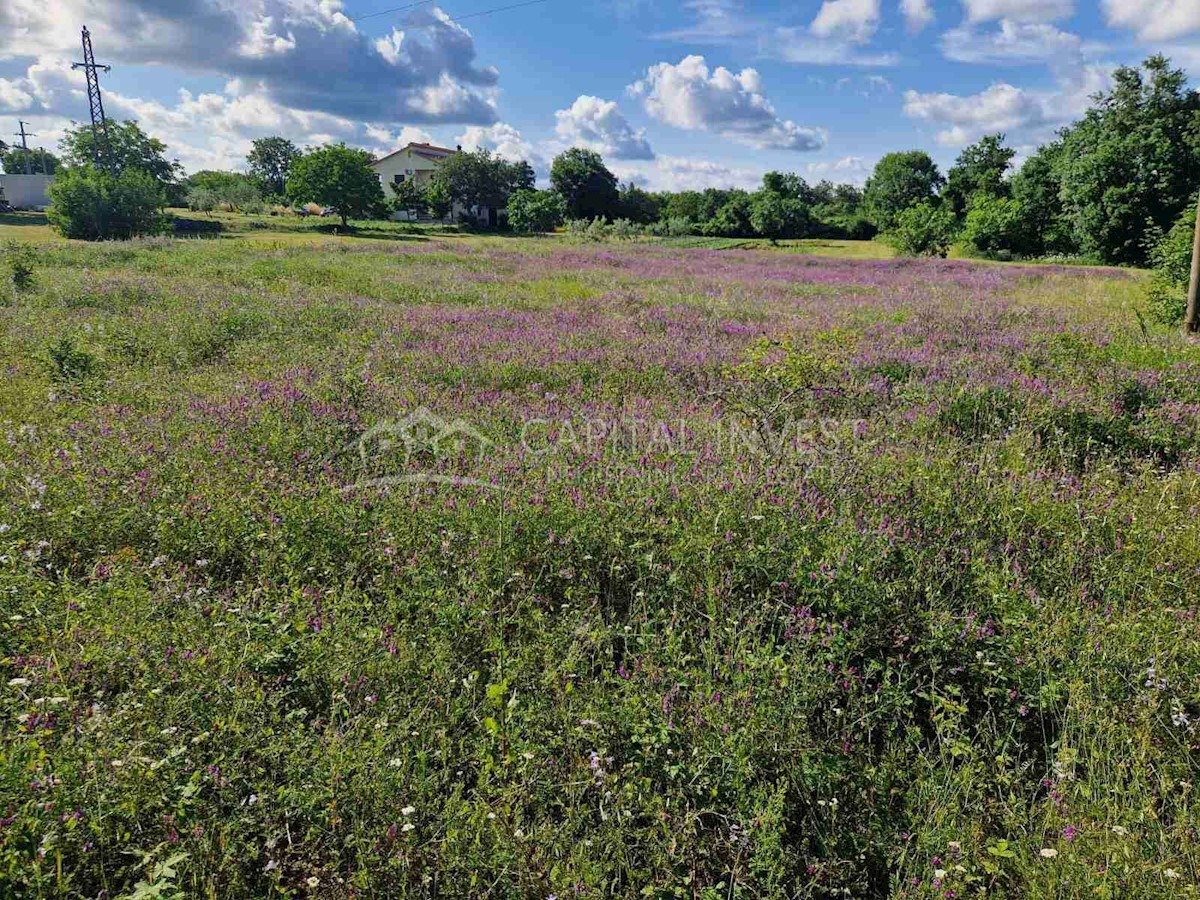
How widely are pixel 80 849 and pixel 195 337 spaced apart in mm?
8887

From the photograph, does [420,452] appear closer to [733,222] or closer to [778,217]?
[778,217]

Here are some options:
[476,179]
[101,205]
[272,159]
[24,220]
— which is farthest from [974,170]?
[272,159]

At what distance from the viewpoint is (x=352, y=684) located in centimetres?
307

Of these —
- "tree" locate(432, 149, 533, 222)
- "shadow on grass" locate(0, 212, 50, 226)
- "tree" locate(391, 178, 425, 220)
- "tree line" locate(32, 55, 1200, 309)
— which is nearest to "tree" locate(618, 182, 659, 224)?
"tree line" locate(32, 55, 1200, 309)

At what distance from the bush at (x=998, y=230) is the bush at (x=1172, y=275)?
38.6 meters

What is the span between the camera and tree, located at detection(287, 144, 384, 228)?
6003cm

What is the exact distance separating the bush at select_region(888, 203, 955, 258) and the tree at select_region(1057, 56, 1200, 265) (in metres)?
8.61

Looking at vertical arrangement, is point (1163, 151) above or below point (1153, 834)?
above

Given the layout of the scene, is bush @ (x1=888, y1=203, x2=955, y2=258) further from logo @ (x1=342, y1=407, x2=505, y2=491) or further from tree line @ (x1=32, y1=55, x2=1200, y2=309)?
logo @ (x1=342, y1=407, x2=505, y2=491)

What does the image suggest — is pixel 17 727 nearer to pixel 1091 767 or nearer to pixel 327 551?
pixel 327 551

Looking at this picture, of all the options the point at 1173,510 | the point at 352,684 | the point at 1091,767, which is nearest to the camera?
the point at 1091,767

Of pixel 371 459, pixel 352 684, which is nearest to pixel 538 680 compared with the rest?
pixel 352 684

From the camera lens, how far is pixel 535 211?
232 ft

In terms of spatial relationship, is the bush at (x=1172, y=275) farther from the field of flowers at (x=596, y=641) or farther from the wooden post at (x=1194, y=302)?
the field of flowers at (x=596, y=641)
